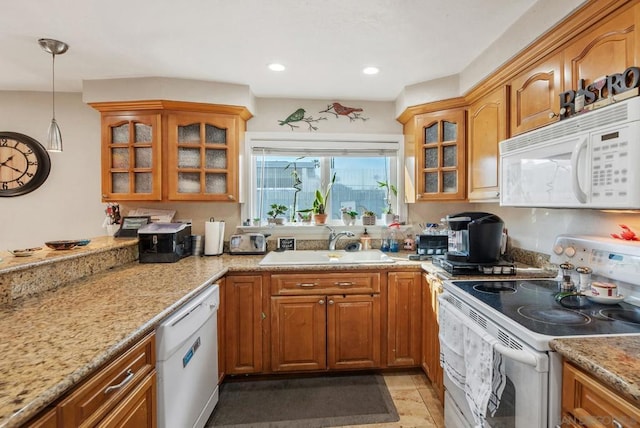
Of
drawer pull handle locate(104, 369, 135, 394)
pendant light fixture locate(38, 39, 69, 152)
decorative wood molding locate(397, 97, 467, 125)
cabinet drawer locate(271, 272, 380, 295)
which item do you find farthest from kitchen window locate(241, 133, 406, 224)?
drawer pull handle locate(104, 369, 135, 394)

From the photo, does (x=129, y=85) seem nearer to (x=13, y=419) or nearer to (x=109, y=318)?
(x=109, y=318)

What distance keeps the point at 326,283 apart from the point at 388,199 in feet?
3.81

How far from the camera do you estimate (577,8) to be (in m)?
1.32

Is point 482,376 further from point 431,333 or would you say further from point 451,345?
point 431,333

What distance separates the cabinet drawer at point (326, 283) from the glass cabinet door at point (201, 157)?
0.86 m

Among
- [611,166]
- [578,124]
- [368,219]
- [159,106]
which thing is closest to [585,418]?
[611,166]

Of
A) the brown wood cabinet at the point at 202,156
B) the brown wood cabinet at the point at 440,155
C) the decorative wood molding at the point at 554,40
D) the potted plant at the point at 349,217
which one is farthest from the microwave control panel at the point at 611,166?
the brown wood cabinet at the point at 202,156

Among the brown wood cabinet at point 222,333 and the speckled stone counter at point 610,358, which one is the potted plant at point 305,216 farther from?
the speckled stone counter at point 610,358

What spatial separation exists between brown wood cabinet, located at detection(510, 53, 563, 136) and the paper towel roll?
221cm

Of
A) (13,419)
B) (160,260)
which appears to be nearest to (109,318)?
(13,419)

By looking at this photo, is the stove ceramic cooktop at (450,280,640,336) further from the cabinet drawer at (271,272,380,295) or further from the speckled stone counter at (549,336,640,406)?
the cabinet drawer at (271,272,380,295)

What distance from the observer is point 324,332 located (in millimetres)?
2229

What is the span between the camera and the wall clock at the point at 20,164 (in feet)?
8.77

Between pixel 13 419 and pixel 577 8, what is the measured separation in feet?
7.39
